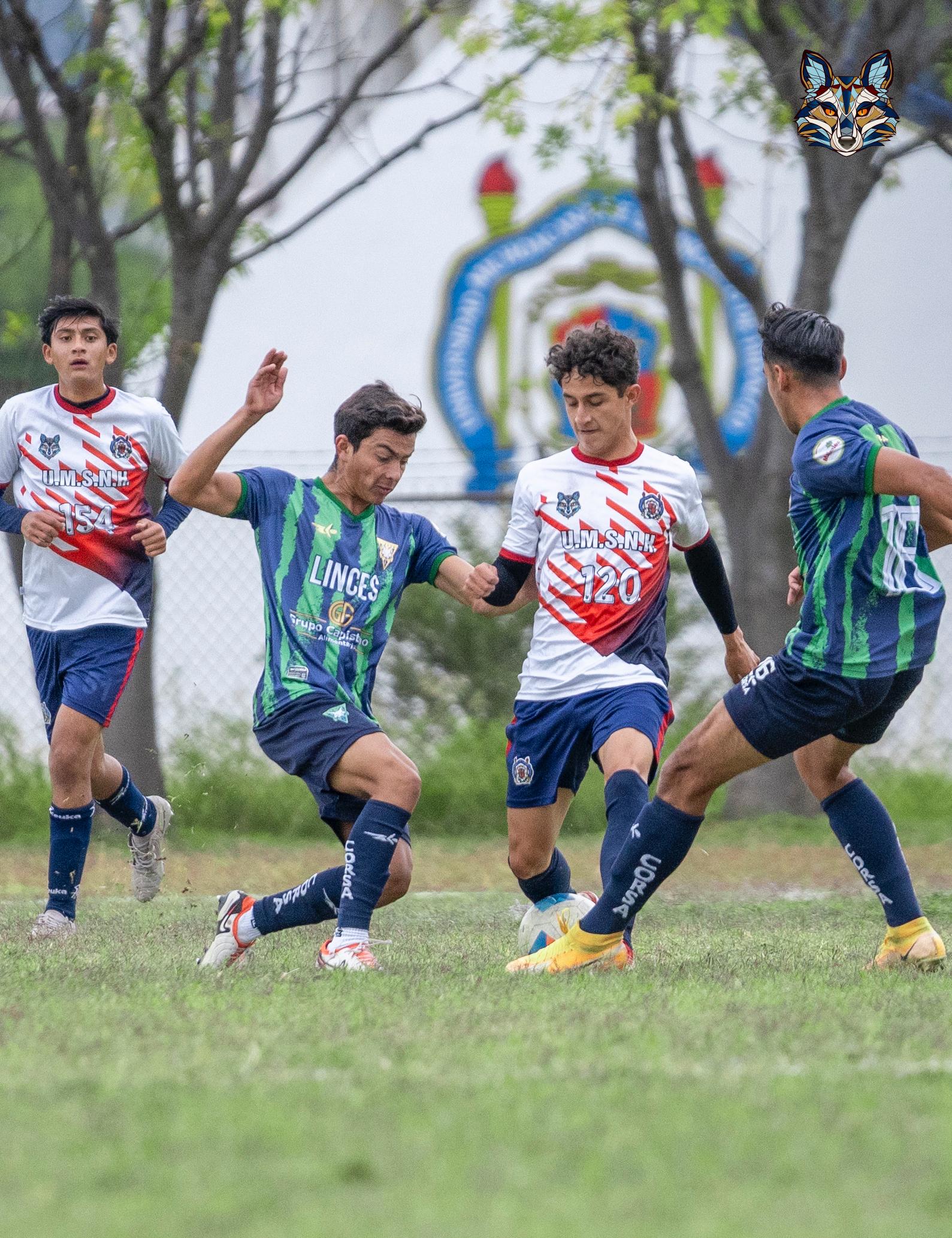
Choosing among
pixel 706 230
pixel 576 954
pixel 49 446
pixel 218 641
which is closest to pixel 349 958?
pixel 576 954

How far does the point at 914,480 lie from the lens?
412cm

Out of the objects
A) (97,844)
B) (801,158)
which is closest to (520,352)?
(801,158)

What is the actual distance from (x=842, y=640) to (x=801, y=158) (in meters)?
7.43

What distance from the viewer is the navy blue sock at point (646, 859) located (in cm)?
446

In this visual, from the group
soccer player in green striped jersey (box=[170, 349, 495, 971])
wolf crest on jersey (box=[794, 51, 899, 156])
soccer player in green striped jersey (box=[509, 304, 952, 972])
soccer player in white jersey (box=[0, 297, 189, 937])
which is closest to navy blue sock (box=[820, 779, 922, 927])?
soccer player in green striped jersey (box=[509, 304, 952, 972])

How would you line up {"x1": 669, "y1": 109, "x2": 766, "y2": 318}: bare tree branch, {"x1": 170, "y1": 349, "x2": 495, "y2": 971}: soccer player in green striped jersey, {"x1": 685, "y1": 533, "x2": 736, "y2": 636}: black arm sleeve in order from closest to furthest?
{"x1": 170, "y1": 349, "x2": 495, "y2": 971}: soccer player in green striped jersey → {"x1": 685, "y1": 533, "x2": 736, "y2": 636}: black arm sleeve → {"x1": 669, "y1": 109, "x2": 766, "y2": 318}: bare tree branch

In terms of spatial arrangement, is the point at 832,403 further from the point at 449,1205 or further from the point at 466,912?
the point at 466,912

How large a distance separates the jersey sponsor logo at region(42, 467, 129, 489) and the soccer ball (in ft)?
7.45

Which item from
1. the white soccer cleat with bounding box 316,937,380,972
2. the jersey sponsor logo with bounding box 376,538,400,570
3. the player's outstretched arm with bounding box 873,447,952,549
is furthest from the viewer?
the jersey sponsor logo with bounding box 376,538,400,570

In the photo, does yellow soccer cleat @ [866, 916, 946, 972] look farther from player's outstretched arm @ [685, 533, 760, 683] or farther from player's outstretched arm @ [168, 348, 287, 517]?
player's outstretched arm @ [168, 348, 287, 517]

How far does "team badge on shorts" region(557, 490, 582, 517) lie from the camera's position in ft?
→ 17.0

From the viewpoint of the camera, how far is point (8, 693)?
11.4 metres

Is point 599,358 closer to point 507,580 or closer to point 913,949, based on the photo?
point 507,580

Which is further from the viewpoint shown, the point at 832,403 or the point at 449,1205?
the point at 832,403
